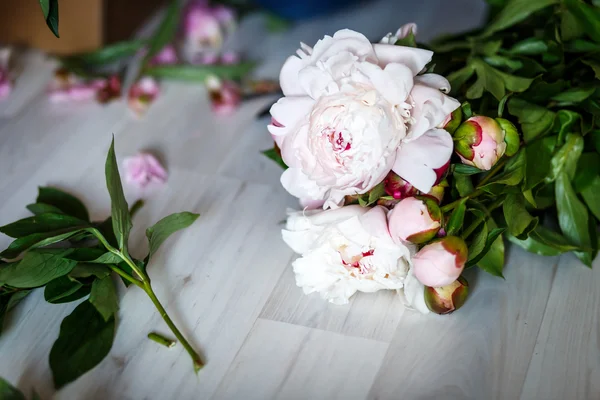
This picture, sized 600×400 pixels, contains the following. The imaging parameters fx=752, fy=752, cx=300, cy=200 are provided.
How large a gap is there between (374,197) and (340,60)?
0.47ft

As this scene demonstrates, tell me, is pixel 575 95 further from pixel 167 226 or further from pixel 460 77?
Result: pixel 167 226

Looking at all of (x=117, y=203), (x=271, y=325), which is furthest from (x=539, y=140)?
(x=117, y=203)

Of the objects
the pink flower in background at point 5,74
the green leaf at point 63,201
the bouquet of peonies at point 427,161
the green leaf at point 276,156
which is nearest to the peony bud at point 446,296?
the bouquet of peonies at point 427,161

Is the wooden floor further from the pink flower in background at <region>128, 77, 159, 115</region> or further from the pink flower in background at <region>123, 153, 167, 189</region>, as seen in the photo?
the pink flower in background at <region>128, 77, 159, 115</region>

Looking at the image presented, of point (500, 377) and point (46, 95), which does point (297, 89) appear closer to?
point (500, 377)

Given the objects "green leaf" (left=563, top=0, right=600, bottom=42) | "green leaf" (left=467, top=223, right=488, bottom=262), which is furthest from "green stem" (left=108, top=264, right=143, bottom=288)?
"green leaf" (left=563, top=0, right=600, bottom=42)

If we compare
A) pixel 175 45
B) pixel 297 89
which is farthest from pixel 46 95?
pixel 297 89

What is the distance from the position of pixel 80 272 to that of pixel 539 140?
1.64 feet

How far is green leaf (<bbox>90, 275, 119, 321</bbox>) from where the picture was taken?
30.8 inches

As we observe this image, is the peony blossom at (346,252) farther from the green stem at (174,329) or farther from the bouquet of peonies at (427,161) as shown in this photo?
the green stem at (174,329)

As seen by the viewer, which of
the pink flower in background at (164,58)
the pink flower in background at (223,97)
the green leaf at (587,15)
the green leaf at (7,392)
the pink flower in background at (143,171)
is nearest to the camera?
the green leaf at (7,392)

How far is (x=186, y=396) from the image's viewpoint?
0.74 m

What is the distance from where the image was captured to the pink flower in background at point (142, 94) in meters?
1.14

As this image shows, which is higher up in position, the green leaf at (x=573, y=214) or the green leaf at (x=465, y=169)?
the green leaf at (x=465, y=169)
